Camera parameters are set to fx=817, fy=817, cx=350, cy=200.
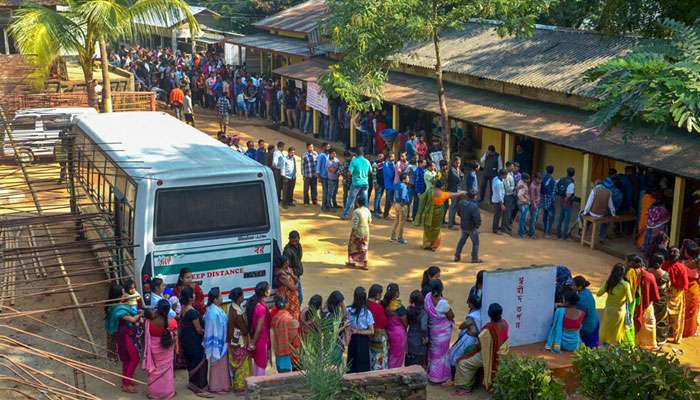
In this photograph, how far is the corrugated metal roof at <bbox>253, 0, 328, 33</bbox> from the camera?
91.3 ft

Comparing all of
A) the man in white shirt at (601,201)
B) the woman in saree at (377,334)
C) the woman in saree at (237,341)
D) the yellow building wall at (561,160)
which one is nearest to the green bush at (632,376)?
the woman in saree at (377,334)

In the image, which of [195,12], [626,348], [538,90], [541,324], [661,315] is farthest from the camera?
[195,12]

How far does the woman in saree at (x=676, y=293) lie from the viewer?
10219mm

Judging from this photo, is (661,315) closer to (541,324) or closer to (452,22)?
(541,324)

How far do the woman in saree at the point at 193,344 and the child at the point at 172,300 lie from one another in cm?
33

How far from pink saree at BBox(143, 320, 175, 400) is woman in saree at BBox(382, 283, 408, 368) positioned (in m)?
2.31

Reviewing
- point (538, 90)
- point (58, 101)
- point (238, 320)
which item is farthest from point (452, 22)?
point (58, 101)

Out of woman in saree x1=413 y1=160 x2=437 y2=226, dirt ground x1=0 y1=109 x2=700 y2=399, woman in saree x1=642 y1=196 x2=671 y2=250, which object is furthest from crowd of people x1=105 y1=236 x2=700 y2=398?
woman in saree x1=413 y1=160 x2=437 y2=226

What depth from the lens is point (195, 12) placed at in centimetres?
3556

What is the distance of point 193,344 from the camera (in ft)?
28.4

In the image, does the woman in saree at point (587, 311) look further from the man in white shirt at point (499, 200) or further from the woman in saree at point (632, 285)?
the man in white shirt at point (499, 200)

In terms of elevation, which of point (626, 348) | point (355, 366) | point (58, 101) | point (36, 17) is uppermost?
point (36, 17)

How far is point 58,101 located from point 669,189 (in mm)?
16562

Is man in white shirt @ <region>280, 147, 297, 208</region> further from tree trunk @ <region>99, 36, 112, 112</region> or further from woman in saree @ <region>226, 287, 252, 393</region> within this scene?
woman in saree @ <region>226, 287, 252, 393</region>
